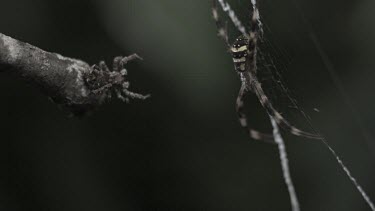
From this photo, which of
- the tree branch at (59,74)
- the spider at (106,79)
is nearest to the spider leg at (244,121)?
the spider at (106,79)

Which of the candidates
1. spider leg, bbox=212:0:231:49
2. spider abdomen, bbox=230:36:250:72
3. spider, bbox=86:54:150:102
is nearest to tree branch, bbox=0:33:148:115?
spider, bbox=86:54:150:102

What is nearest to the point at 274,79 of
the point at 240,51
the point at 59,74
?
the point at 240,51

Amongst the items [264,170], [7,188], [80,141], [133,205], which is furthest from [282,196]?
[7,188]

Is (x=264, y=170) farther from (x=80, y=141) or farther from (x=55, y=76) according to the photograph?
(x=55, y=76)

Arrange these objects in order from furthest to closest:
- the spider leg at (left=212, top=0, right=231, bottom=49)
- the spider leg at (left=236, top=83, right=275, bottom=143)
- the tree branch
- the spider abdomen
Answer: the spider leg at (left=236, top=83, right=275, bottom=143), the spider leg at (left=212, top=0, right=231, bottom=49), the spider abdomen, the tree branch

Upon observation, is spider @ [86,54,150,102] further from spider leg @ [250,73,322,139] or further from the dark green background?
spider leg @ [250,73,322,139]

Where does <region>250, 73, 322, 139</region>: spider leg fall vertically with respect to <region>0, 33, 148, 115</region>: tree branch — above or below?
above

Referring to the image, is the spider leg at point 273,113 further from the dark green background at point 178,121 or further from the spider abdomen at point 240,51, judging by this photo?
the spider abdomen at point 240,51
